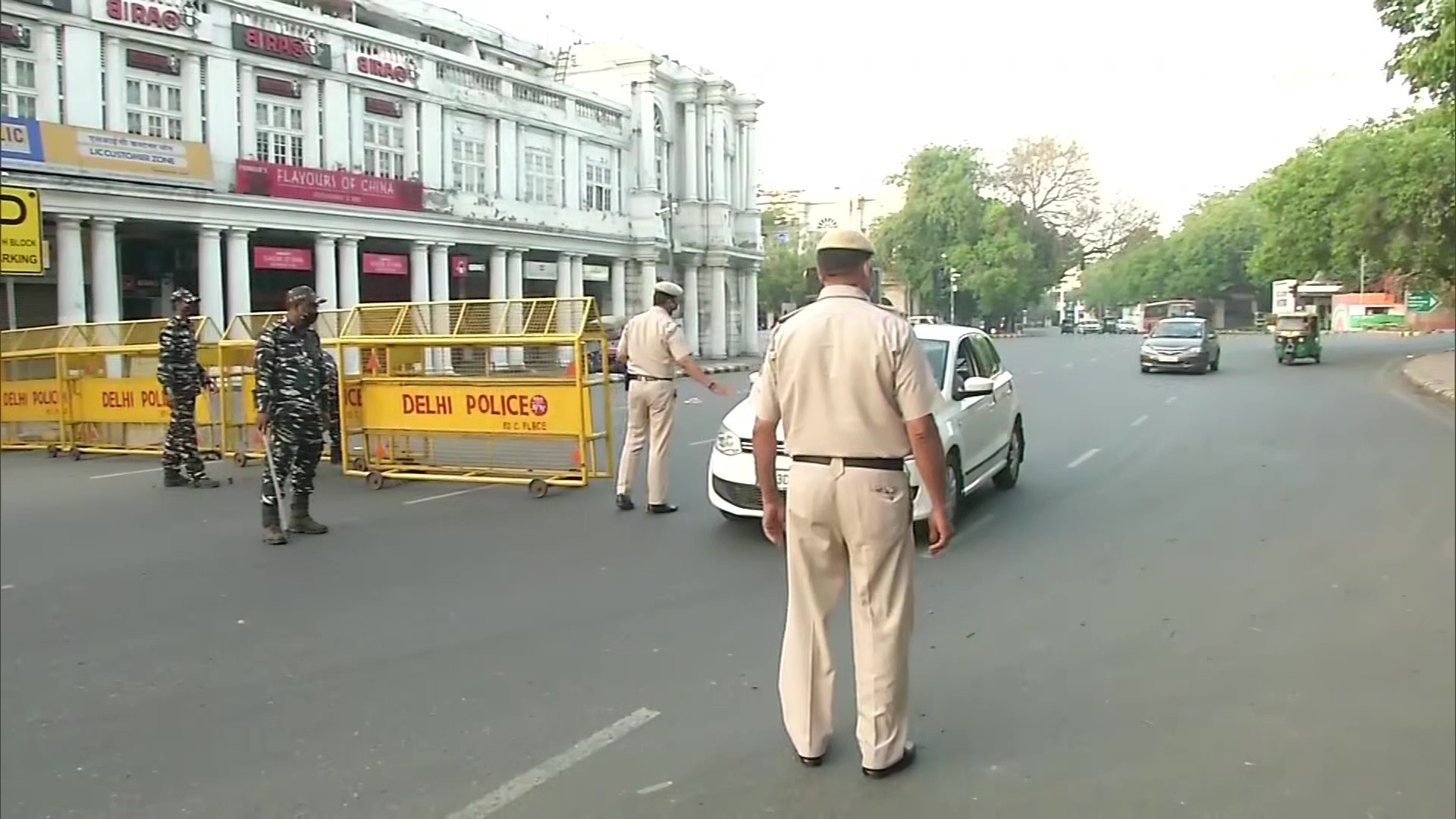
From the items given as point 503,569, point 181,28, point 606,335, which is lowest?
point 503,569

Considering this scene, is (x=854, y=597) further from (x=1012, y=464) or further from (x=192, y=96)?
(x=192, y=96)

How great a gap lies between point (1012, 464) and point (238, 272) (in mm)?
17211

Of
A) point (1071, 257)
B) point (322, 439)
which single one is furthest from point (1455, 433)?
point (322, 439)

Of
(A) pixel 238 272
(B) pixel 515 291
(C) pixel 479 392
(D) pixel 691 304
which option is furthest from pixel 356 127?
(D) pixel 691 304

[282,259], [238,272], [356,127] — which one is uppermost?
[356,127]

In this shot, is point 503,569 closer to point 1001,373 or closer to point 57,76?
point 1001,373

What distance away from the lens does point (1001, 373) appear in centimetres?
1027

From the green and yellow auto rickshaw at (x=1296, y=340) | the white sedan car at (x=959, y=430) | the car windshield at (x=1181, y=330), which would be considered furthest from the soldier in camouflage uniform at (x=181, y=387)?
the car windshield at (x=1181, y=330)

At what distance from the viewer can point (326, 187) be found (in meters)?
23.3

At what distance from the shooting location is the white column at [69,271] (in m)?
18.5

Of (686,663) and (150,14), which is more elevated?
(150,14)

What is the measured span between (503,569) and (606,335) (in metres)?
3.63

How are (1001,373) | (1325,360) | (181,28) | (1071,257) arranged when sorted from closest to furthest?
(1001,373) → (1071,257) → (181,28) → (1325,360)

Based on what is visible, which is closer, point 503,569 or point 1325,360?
point 503,569
